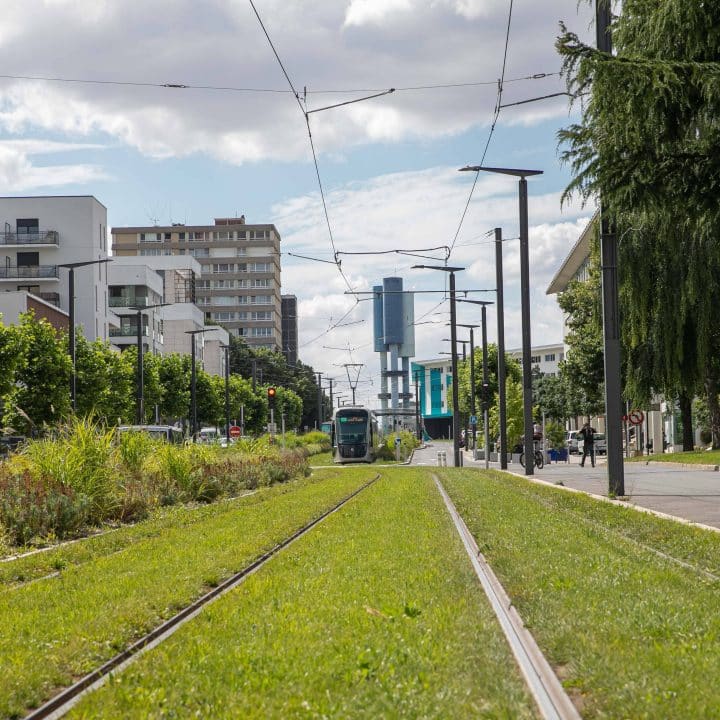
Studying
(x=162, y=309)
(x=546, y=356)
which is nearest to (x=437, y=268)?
(x=162, y=309)

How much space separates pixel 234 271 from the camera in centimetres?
17212

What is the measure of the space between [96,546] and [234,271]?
159m

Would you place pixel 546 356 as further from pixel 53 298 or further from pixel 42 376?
pixel 42 376

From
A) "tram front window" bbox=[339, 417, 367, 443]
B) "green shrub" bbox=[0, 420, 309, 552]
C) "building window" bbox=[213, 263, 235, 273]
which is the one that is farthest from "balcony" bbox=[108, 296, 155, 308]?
"green shrub" bbox=[0, 420, 309, 552]

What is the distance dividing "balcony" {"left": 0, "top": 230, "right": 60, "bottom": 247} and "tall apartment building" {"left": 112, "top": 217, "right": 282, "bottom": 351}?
7613 cm

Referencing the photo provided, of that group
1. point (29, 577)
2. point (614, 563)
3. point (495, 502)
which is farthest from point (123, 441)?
point (614, 563)

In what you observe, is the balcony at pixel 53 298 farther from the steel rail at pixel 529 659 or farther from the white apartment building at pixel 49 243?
the steel rail at pixel 529 659

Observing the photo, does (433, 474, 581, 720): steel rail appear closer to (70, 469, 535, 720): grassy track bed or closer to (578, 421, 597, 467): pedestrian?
(70, 469, 535, 720): grassy track bed

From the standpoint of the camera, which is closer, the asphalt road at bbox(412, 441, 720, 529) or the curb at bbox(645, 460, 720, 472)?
the asphalt road at bbox(412, 441, 720, 529)

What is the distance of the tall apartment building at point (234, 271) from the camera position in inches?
6772

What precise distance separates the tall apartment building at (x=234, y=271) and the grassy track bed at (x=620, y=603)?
515ft

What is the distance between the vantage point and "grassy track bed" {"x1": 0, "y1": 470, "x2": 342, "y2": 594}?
11.8 m

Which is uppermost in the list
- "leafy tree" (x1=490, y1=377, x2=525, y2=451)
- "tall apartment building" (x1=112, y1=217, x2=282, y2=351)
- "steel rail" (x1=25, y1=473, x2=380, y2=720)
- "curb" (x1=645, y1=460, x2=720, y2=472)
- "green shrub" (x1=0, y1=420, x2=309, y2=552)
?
"tall apartment building" (x1=112, y1=217, x2=282, y2=351)

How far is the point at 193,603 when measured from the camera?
362 inches
